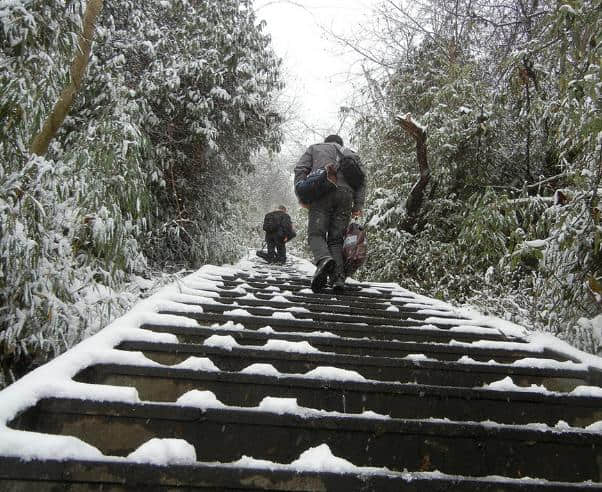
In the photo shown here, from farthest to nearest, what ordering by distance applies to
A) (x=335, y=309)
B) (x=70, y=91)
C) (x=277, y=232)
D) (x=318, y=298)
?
(x=277, y=232) < (x=318, y=298) < (x=335, y=309) < (x=70, y=91)

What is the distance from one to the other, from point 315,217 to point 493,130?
3961 mm

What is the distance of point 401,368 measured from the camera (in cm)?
206

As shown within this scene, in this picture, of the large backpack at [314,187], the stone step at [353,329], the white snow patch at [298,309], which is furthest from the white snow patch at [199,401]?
the large backpack at [314,187]

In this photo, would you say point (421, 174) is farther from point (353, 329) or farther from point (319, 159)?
point (353, 329)

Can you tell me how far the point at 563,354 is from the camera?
2.27m

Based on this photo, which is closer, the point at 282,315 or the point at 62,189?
the point at 62,189

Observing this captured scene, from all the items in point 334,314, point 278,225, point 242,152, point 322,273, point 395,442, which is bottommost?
point 395,442

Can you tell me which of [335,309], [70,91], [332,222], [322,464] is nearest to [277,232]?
[332,222]

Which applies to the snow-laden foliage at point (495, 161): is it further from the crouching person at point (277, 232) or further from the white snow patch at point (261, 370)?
the white snow patch at point (261, 370)

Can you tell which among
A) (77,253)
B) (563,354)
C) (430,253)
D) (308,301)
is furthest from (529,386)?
(430,253)

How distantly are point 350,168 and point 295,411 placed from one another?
2848mm

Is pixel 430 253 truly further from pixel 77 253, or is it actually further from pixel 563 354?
pixel 77 253

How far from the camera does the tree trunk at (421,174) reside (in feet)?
20.1

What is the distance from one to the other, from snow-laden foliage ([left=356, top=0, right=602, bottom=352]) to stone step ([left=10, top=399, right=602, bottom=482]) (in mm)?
1592
